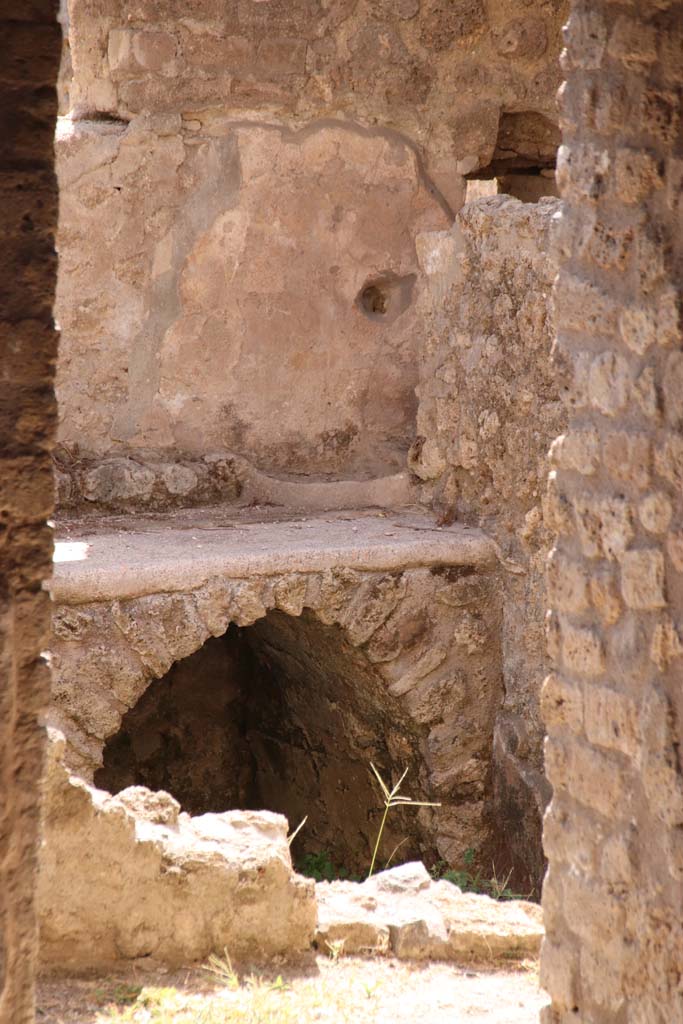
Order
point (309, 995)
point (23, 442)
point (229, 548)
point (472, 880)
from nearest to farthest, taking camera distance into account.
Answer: point (23, 442), point (309, 995), point (472, 880), point (229, 548)

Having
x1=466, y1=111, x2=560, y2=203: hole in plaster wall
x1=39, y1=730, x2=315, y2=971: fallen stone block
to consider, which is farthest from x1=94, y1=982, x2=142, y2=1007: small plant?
x1=466, y1=111, x2=560, y2=203: hole in plaster wall

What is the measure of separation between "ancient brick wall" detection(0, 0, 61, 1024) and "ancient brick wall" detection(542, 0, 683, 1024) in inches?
43.5

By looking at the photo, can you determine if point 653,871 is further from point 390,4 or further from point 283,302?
point 390,4

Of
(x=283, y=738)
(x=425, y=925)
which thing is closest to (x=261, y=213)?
(x=283, y=738)

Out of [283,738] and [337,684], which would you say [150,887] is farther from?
[283,738]

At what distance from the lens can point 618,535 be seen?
254 cm

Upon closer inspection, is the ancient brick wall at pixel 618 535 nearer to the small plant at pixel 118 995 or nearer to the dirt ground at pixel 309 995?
the dirt ground at pixel 309 995

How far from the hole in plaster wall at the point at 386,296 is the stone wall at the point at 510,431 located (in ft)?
2.33

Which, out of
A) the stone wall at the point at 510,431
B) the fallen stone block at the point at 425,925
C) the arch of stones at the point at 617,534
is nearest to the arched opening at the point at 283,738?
the stone wall at the point at 510,431

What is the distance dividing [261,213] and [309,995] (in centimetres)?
452

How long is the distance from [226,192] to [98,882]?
14.0ft

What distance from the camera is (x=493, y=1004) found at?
3615 millimetres

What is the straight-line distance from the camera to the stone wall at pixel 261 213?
677 centimetres

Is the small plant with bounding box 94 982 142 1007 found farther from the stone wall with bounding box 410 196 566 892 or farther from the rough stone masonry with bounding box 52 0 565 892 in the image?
the rough stone masonry with bounding box 52 0 565 892
